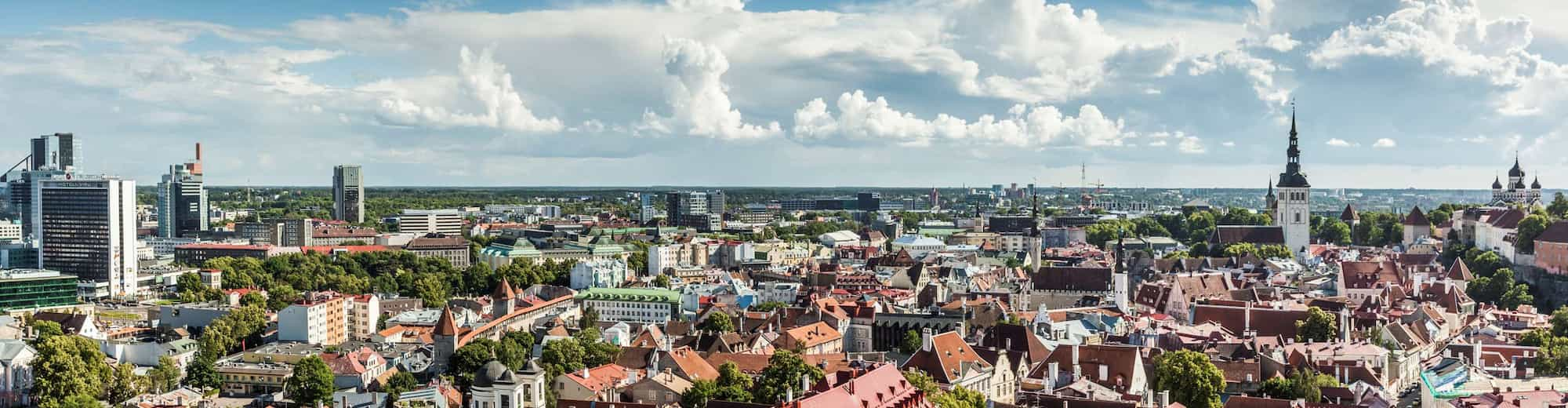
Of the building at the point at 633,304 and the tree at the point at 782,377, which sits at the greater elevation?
the tree at the point at 782,377

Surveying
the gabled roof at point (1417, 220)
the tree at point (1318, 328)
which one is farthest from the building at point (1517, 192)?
the tree at point (1318, 328)

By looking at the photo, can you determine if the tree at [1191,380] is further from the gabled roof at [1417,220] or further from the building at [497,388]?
the gabled roof at [1417,220]

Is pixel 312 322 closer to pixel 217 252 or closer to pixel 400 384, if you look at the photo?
pixel 400 384

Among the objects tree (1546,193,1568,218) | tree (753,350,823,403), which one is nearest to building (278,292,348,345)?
tree (753,350,823,403)

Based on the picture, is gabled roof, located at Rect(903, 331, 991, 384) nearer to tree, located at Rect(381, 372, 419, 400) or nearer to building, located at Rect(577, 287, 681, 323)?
tree, located at Rect(381, 372, 419, 400)

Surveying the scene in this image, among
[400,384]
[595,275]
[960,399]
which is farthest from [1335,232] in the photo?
[400,384]

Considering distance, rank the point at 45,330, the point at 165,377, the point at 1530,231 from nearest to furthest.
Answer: the point at 165,377, the point at 45,330, the point at 1530,231
